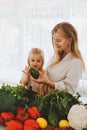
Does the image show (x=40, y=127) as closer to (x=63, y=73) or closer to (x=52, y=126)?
(x=52, y=126)

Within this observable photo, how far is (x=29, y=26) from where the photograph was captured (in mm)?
1816

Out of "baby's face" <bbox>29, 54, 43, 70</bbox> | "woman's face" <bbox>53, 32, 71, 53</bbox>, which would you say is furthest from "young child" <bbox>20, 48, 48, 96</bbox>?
"woman's face" <bbox>53, 32, 71, 53</bbox>

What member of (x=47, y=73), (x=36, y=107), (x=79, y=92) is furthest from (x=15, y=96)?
(x=79, y=92)

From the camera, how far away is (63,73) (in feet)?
5.10

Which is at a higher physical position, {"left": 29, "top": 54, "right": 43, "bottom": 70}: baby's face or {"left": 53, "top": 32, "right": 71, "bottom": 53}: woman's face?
{"left": 53, "top": 32, "right": 71, "bottom": 53}: woman's face

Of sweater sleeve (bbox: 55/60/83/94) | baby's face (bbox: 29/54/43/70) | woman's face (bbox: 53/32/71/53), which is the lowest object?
sweater sleeve (bbox: 55/60/83/94)

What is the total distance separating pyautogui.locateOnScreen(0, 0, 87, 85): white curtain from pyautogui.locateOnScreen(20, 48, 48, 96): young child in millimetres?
38

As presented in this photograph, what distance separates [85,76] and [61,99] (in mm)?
334

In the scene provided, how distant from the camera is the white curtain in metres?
1.70

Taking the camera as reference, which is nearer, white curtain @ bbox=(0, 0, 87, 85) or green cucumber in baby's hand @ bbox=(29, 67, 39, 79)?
green cucumber in baby's hand @ bbox=(29, 67, 39, 79)

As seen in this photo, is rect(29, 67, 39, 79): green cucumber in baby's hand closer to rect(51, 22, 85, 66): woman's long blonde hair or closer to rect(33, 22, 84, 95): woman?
rect(33, 22, 84, 95): woman

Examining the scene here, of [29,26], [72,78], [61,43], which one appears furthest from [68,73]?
[29,26]

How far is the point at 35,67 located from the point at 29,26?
0.32 meters

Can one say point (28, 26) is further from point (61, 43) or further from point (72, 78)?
point (72, 78)
